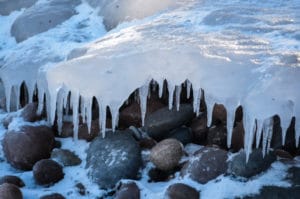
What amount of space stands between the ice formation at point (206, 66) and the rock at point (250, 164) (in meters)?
0.11

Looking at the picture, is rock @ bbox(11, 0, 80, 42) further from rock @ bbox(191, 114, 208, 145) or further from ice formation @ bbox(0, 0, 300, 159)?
rock @ bbox(191, 114, 208, 145)

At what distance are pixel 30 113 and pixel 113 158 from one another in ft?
3.47

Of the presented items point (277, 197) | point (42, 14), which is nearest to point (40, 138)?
point (277, 197)

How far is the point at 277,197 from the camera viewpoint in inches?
107

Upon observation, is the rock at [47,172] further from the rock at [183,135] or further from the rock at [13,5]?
the rock at [13,5]

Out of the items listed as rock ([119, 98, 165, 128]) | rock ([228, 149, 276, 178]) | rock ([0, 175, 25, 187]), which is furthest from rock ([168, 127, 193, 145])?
rock ([0, 175, 25, 187])

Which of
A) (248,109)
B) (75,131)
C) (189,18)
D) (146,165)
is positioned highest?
(189,18)

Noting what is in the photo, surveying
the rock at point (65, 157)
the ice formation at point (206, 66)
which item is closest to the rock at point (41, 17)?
the ice formation at point (206, 66)

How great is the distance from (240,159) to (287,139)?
514 millimetres

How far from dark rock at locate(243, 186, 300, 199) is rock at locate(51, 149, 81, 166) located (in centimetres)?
146

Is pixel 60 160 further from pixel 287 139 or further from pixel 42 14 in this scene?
pixel 42 14

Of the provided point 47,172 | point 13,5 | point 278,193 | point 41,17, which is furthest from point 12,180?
point 13,5

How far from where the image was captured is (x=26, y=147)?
3.52 meters

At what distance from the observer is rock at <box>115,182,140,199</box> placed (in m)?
3.00
